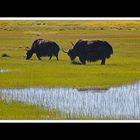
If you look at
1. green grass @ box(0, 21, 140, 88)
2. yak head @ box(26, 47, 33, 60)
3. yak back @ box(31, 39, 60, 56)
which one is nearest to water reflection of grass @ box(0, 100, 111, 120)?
green grass @ box(0, 21, 140, 88)

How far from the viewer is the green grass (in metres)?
9.77

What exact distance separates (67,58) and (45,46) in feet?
1.04

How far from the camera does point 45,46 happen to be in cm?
996

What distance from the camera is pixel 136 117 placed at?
31.8 feet

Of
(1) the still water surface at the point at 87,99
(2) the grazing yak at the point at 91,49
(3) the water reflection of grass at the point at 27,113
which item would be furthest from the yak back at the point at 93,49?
(3) the water reflection of grass at the point at 27,113

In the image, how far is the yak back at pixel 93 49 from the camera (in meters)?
9.90

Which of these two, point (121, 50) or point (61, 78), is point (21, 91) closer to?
point (61, 78)

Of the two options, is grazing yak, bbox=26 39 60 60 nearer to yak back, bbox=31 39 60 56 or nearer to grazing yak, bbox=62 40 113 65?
yak back, bbox=31 39 60 56

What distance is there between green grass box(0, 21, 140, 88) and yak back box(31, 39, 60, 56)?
0.18ft

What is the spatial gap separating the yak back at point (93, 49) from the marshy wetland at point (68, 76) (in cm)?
6

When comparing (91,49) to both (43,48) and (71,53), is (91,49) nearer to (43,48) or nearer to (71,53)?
(71,53)

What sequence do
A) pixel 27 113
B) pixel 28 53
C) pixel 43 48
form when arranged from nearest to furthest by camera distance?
pixel 27 113 < pixel 28 53 < pixel 43 48

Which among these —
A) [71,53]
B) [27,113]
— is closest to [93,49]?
[71,53]

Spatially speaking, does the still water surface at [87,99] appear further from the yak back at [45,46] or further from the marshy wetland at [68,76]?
the yak back at [45,46]
